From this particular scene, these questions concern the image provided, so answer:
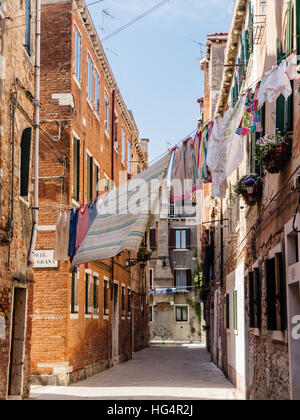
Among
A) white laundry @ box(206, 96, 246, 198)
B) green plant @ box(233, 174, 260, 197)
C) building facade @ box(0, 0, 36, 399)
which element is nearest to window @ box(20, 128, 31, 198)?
building facade @ box(0, 0, 36, 399)

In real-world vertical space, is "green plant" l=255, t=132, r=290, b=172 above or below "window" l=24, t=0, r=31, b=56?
below

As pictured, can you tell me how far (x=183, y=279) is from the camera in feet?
169

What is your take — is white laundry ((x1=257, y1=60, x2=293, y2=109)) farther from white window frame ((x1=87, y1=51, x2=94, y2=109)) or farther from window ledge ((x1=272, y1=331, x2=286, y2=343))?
white window frame ((x1=87, y1=51, x2=94, y2=109))

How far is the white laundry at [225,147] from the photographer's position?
31.4 feet

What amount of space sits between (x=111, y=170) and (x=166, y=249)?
27299mm

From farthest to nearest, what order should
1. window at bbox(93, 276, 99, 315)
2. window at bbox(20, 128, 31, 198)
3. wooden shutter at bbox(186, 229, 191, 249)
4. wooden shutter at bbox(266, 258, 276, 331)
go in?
wooden shutter at bbox(186, 229, 191, 249) < window at bbox(93, 276, 99, 315) < window at bbox(20, 128, 31, 198) < wooden shutter at bbox(266, 258, 276, 331)

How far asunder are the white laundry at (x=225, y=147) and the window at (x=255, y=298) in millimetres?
1730

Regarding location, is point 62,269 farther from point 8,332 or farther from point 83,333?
point 8,332

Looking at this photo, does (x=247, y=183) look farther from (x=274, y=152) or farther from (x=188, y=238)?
(x=188, y=238)

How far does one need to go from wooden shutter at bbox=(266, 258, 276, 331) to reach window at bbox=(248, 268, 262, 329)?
1575 millimetres

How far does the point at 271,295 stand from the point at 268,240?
1.14 meters

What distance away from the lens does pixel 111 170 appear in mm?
25281

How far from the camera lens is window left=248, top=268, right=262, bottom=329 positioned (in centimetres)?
1125
